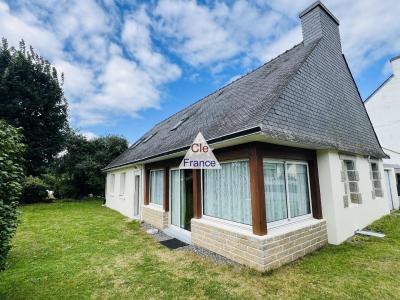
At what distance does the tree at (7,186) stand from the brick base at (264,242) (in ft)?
14.2

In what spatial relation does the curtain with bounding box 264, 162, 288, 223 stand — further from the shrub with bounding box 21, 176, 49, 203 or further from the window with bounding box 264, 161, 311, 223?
the shrub with bounding box 21, 176, 49, 203

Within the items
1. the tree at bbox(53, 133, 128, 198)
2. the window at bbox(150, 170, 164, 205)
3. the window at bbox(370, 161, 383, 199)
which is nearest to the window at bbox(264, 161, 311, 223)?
the window at bbox(150, 170, 164, 205)

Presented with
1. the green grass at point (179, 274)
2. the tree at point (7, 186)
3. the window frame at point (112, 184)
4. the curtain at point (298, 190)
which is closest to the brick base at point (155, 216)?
the green grass at point (179, 274)

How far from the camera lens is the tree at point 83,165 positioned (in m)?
20.6

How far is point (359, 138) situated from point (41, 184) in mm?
22686

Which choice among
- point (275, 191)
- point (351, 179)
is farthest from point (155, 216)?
point (351, 179)

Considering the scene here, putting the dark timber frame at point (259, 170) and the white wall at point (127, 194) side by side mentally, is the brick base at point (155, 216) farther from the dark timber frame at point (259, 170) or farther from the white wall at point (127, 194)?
the dark timber frame at point (259, 170)

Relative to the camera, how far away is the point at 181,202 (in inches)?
324

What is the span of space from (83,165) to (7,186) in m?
18.6

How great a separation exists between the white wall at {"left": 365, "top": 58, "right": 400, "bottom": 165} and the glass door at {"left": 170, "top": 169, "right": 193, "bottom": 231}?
47.8ft

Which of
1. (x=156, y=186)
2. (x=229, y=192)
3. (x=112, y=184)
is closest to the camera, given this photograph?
(x=229, y=192)

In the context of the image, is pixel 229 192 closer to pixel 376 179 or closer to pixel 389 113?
pixel 376 179

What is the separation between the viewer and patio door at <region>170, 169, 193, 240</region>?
782cm

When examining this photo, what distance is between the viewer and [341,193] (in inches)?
262
